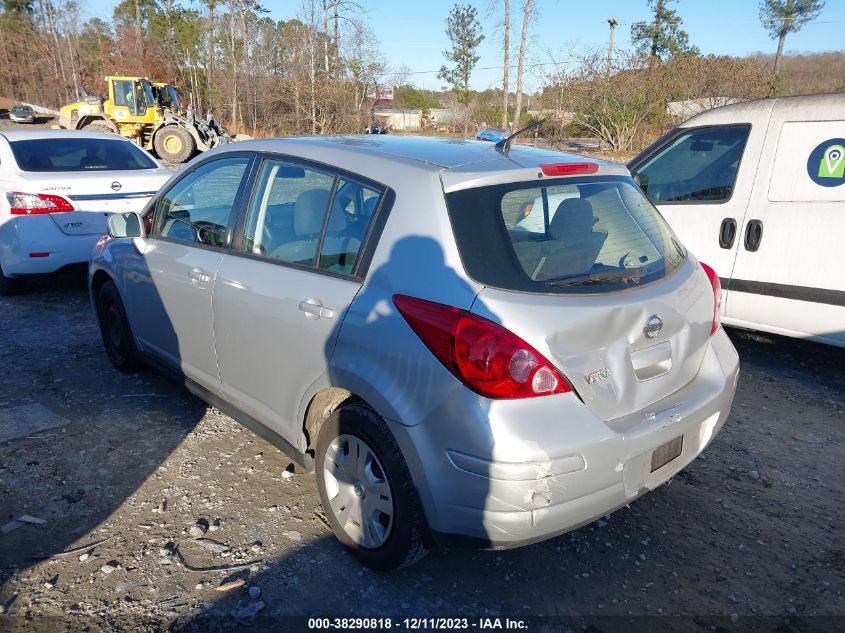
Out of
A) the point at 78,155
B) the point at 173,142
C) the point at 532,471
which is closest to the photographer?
the point at 532,471

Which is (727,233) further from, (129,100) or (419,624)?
(129,100)

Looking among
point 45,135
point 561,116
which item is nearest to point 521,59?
point 561,116

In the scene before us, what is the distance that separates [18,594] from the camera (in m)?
2.67

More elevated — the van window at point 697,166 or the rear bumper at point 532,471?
the van window at point 697,166

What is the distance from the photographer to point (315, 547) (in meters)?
2.96

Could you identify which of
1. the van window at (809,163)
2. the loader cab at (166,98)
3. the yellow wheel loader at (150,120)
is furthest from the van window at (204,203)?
the loader cab at (166,98)

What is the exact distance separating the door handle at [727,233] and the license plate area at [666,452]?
9.25ft

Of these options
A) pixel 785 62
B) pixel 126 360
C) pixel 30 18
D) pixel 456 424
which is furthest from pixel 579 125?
pixel 30 18

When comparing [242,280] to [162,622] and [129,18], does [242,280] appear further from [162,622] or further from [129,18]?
[129,18]

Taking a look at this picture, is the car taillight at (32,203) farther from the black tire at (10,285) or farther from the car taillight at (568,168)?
the car taillight at (568,168)

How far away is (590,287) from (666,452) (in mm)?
730

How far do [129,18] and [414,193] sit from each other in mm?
62217

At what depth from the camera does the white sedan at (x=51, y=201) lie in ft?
20.9

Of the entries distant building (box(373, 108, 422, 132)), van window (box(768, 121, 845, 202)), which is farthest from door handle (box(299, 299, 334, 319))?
distant building (box(373, 108, 422, 132))
